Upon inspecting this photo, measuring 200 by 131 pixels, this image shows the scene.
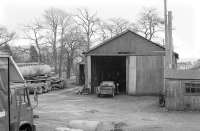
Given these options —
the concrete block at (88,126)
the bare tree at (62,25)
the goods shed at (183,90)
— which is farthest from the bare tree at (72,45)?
the concrete block at (88,126)

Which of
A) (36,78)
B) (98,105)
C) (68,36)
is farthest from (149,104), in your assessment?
(68,36)

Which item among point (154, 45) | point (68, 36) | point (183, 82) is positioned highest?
point (68, 36)

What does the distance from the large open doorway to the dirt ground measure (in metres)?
7.33

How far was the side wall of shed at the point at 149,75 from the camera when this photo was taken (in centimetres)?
3519

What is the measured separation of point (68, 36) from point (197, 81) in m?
41.6

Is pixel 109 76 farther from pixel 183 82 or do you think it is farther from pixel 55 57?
pixel 55 57

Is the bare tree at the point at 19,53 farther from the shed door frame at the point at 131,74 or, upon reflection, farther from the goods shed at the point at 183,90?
the goods shed at the point at 183,90

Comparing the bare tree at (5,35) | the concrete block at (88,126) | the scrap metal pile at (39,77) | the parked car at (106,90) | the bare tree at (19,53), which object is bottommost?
the concrete block at (88,126)

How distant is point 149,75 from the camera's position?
35469 millimetres

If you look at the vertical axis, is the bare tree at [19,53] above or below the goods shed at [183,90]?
above

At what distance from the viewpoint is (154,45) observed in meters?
35.5

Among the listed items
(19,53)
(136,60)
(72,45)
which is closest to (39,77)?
(136,60)

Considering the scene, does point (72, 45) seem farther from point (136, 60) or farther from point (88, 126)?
point (88, 126)

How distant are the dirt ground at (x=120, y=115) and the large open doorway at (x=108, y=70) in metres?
7.33
